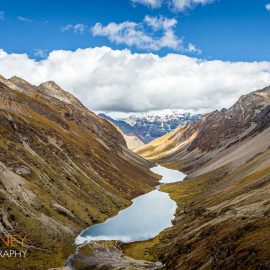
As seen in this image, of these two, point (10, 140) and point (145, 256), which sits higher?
point (10, 140)

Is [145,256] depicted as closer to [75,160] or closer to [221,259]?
[221,259]

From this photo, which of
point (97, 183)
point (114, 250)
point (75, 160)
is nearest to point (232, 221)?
point (114, 250)

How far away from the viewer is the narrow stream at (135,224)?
109 m

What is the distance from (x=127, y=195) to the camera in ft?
577

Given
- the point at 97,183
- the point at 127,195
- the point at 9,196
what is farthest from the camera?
the point at 127,195

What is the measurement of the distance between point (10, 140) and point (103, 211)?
4049 centimetres
